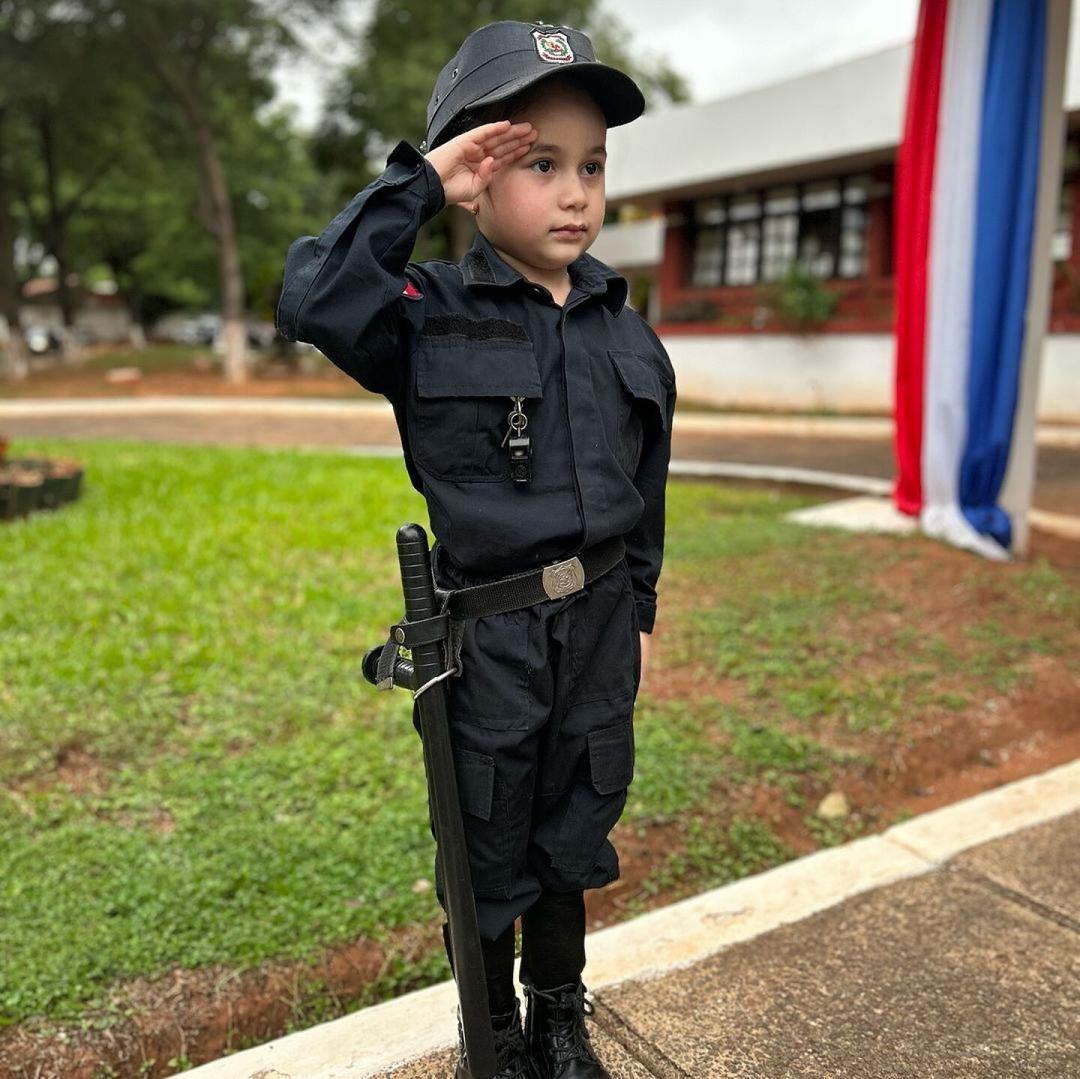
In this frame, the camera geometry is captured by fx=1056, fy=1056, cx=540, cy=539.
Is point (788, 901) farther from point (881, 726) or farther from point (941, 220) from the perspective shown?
point (941, 220)

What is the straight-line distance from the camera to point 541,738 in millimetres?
1721

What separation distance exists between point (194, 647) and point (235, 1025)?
203 cm

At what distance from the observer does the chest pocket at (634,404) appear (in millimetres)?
1740

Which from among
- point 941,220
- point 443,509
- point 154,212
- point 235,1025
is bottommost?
point 235,1025

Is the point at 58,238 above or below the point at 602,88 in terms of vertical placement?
above

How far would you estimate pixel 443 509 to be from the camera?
1639 mm

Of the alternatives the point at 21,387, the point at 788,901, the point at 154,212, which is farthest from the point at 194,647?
the point at 154,212

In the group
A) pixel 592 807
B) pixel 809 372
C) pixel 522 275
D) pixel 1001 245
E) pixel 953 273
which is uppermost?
pixel 1001 245

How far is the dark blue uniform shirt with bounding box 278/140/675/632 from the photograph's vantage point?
1510 mm

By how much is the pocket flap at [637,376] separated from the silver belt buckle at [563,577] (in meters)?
0.30

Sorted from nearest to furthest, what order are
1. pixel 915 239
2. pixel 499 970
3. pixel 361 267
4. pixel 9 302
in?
1. pixel 361 267
2. pixel 499 970
3. pixel 915 239
4. pixel 9 302

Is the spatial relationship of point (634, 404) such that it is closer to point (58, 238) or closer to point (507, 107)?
point (507, 107)

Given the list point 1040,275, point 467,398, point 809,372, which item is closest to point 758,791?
point 467,398

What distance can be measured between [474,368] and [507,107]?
40cm
